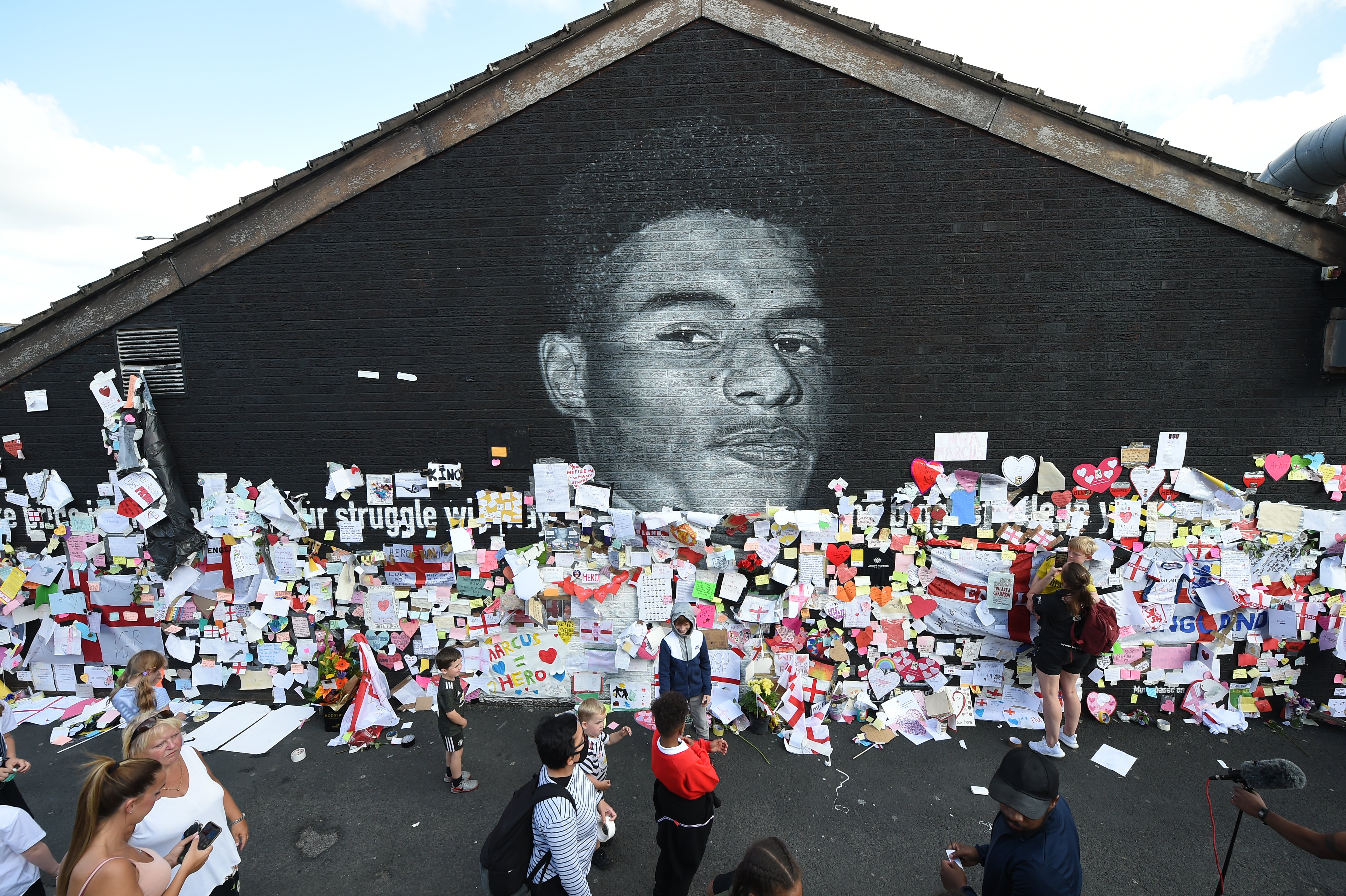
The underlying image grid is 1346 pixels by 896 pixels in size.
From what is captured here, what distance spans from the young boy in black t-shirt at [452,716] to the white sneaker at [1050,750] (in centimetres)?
499

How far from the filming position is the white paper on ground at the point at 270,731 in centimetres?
546

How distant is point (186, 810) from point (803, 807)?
4079 millimetres

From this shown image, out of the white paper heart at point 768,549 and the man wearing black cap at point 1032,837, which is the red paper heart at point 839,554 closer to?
the white paper heart at point 768,549

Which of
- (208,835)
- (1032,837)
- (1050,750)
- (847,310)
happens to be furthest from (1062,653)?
(208,835)

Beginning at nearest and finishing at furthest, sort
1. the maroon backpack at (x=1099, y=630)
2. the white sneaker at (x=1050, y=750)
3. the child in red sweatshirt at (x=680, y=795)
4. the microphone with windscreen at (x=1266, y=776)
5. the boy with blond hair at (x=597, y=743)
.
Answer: the microphone with windscreen at (x=1266, y=776), the child in red sweatshirt at (x=680, y=795), the boy with blond hair at (x=597, y=743), the maroon backpack at (x=1099, y=630), the white sneaker at (x=1050, y=750)

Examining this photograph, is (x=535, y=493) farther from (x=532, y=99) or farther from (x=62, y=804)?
(x=62, y=804)

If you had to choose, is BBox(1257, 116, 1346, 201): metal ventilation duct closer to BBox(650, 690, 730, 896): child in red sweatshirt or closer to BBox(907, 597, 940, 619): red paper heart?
BBox(907, 597, 940, 619): red paper heart

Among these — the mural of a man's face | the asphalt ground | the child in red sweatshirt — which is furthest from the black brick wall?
the child in red sweatshirt

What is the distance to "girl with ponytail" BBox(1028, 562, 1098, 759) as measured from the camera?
16.2 feet

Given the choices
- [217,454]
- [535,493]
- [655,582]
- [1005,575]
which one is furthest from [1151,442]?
[217,454]

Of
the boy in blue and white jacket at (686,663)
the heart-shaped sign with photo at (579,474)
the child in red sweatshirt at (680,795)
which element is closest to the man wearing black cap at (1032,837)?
the child in red sweatshirt at (680,795)

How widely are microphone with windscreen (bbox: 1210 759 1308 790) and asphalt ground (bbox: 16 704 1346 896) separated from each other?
1568mm

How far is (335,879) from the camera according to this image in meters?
4.07

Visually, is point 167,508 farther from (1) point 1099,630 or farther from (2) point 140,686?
(1) point 1099,630
